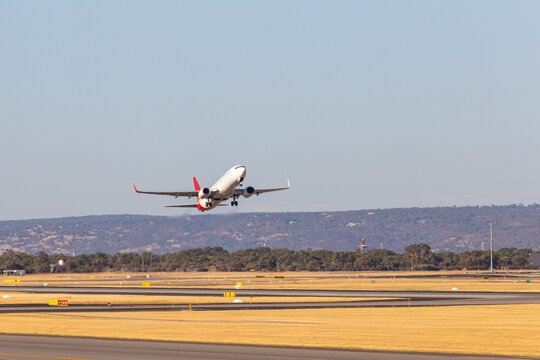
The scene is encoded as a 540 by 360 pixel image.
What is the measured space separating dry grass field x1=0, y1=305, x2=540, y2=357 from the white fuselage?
66.6 ft

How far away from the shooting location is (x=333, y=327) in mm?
51906

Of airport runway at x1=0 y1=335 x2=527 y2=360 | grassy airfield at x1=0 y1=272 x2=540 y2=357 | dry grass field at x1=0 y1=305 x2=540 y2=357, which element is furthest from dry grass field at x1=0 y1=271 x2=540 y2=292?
airport runway at x1=0 y1=335 x2=527 y2=360

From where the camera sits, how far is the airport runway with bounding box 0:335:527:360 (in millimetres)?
38188

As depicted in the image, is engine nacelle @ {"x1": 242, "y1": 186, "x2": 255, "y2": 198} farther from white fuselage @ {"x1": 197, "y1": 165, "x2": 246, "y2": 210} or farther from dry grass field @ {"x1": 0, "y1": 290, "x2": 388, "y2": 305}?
dry grass field @ {"x1": 0, "y1": 290, "x2": 388, "y2": 305}

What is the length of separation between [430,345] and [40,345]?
18878 mm

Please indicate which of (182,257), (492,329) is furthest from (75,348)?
(182,257)

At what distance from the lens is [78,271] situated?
7721 inches

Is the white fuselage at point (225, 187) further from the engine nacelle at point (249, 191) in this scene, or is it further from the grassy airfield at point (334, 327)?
the grassy airfield at point (334, 327)

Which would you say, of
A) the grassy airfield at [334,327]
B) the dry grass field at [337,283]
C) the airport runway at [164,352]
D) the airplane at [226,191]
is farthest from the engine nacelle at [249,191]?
the airport runway at [164,352]

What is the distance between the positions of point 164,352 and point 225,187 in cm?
4550

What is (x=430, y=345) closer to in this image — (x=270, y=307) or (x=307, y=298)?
(x=270, y=307)

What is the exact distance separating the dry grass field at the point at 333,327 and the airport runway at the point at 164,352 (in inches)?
80.4

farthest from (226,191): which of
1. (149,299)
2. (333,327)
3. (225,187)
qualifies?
(333,327)

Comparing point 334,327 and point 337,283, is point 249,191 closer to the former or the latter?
point 334,327
